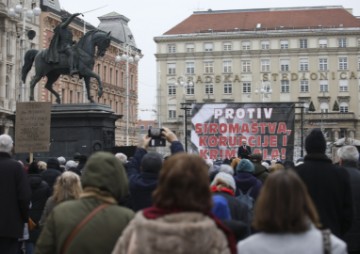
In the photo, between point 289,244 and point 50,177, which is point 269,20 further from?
point 289,244

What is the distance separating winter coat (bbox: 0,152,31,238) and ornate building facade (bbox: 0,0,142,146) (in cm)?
2832

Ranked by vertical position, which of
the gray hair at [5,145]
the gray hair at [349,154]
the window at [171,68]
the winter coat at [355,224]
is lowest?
the winter coat at [355,224]

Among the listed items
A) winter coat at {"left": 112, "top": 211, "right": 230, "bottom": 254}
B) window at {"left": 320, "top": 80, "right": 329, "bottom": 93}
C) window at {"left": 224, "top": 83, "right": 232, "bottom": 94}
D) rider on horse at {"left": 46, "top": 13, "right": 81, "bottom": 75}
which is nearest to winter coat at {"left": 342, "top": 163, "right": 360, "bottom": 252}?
winter coat at {"left": 112, "top": 211, "right": 230, "bottom": 254}

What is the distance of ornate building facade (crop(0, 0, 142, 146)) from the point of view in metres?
47.5

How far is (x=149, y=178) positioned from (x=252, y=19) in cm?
8270

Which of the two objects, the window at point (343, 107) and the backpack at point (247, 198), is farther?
the window at point (343, 107)

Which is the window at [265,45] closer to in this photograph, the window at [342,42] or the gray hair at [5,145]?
the window at [342,42]

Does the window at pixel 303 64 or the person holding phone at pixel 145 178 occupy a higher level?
the window at pixel 303 64

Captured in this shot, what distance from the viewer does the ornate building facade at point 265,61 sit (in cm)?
8344

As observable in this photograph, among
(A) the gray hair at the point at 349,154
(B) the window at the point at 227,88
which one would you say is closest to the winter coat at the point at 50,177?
(A) the gray hair at the point at 349,154

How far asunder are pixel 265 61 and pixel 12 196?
79.4 m

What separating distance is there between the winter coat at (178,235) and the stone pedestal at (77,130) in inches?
649

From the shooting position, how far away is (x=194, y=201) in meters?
3.67

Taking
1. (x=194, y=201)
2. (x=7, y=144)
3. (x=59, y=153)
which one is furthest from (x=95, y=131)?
(x=194, y=201)
